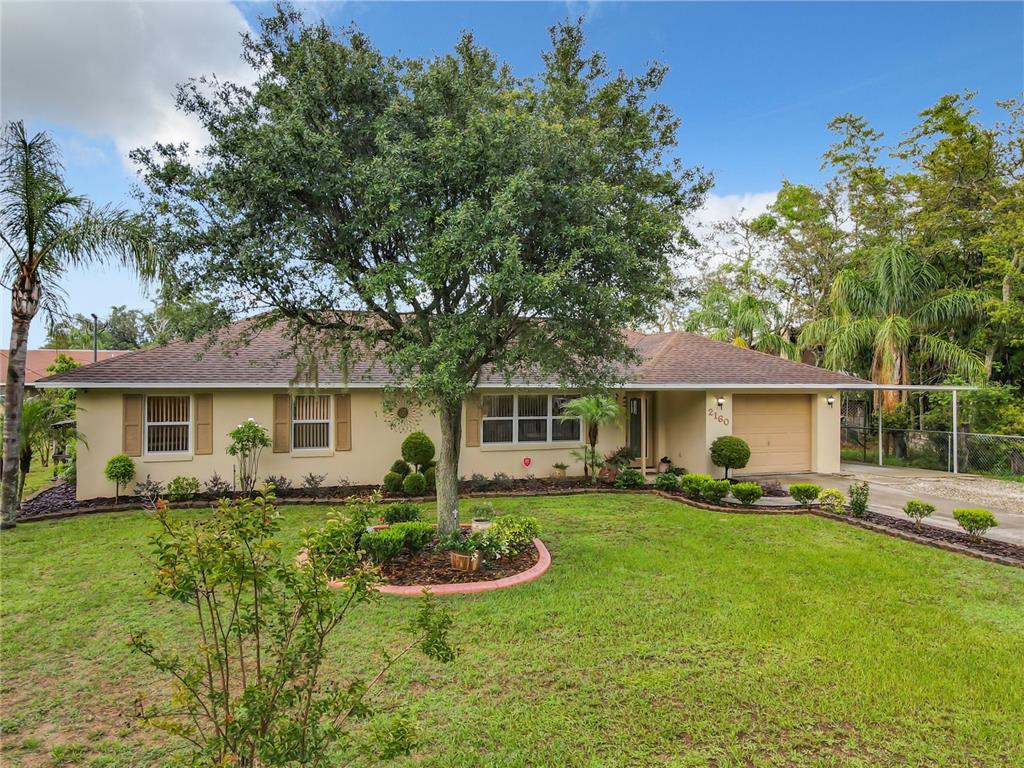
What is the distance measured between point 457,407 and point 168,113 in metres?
6.36

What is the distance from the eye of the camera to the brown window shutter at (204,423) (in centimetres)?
1149

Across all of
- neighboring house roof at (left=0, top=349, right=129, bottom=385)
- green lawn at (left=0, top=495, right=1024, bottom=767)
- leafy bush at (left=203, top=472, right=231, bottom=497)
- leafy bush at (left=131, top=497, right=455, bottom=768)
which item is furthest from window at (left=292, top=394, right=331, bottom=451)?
neighboring house roof at (left=0, top=349, right=129, bottom=385)

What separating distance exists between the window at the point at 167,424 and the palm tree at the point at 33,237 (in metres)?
2.35

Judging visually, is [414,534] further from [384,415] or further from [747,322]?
[747,322]

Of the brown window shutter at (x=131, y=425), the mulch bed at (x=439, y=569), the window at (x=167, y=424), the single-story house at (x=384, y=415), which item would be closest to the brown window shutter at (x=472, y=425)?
the single-story house at (x=384, y=415)

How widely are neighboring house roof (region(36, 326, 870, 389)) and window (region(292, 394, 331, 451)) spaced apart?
0.55m

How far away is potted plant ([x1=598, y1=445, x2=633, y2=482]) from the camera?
44.8ft

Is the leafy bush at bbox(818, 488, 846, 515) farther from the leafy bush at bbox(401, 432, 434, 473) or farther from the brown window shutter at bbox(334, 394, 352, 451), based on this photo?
the brown window shutter at bbox(334, 394, 352, 451)

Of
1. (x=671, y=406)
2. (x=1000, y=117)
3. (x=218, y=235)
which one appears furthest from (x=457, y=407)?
(x=1000, y=117)

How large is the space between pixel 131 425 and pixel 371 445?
5.03 metres

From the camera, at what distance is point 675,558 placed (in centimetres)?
739

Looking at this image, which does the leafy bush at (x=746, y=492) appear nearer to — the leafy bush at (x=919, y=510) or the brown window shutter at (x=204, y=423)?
the leafy bush at (x=919, y=510)

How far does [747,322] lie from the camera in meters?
21.4

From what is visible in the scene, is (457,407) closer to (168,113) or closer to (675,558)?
(675,558)
